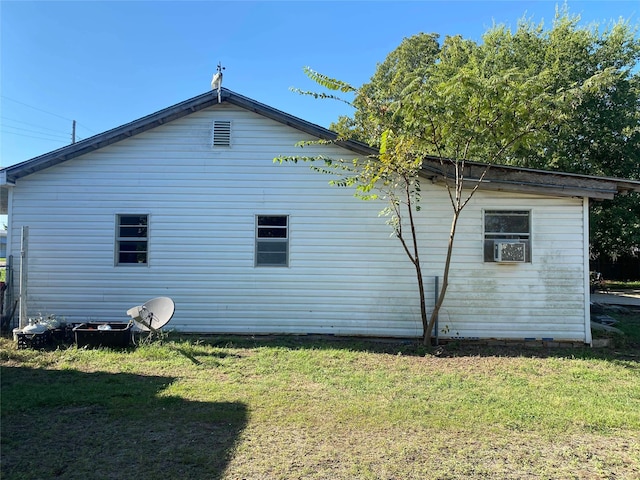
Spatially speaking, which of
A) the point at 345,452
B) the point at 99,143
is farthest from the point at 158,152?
the point at 345,452

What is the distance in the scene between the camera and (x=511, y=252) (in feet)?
27.3

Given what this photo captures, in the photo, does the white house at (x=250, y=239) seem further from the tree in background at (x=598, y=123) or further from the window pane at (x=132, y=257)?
the tree in background at (x=598, y=123)

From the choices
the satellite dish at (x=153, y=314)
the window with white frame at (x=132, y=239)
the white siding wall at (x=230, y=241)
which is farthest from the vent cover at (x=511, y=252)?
the window with white frame at (x=132, y=239)

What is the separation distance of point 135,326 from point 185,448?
5005 millimetres

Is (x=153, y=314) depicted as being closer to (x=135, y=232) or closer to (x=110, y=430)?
(x=135, y=232)

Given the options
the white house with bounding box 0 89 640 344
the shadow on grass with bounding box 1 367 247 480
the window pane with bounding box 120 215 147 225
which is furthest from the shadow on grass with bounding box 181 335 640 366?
the shadow on grass with bounding box 1 367 247 480

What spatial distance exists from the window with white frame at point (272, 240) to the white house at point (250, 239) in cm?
2

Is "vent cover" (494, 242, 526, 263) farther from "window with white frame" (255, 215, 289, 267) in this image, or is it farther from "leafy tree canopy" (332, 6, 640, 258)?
"window with white frame" (255, 215, 289, 267)

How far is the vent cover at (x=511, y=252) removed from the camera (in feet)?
27.2

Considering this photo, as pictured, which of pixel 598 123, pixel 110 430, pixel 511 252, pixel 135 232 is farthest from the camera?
pixel 598 123

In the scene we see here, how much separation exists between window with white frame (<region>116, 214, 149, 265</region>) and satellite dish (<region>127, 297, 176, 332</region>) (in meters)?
1.40

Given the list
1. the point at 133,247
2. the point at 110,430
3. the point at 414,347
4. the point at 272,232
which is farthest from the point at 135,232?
the point at 414,347

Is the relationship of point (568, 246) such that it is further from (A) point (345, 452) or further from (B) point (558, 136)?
(B) point (558, 136)

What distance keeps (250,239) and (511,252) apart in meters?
4.95
